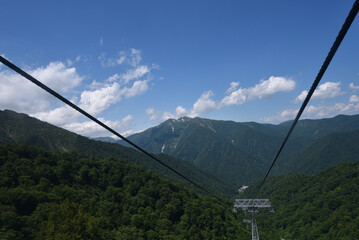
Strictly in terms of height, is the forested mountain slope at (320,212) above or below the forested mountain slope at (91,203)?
below

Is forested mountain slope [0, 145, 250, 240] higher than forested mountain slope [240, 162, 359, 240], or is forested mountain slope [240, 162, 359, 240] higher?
forested mountain slope [0, 145, 250, 240]

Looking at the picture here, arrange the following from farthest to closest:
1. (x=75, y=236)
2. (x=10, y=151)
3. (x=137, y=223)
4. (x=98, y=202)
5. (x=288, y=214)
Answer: (x=288, y=214)
(x=10, y=151)
(x=98, y=202)
(x=137, y=223)
(x=75, y=236)

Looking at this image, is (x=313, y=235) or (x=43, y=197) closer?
(x=43, y=197)

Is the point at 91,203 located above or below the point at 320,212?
above

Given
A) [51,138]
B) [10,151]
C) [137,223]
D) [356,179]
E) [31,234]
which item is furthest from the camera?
[51,138]

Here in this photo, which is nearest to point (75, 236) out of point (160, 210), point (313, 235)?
point (160, 210)

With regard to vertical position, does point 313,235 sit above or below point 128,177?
below

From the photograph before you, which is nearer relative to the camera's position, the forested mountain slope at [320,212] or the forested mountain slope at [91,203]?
the forested mountain slope at [91,203]

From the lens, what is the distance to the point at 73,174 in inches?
2876

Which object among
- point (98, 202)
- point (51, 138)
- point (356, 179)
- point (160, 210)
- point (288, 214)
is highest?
point (51, 138)

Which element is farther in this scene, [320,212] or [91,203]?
[320,212]

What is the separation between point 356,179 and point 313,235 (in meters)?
50.9

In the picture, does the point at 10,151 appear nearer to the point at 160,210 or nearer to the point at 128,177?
the point at 128,177

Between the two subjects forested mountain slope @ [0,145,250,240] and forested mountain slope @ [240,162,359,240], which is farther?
forested mountain slope @ [240,162,359,240]
